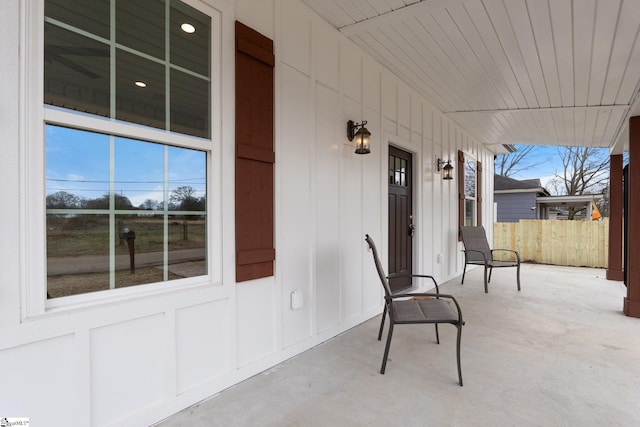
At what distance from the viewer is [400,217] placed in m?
4.40

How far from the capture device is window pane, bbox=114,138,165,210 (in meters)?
1.71

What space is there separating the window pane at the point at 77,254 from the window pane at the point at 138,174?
164 millimetres

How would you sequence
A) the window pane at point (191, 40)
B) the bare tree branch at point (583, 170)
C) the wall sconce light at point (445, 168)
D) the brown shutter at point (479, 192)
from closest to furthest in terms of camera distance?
1. the window pane at point (191, 40)
2. the wall sconce light at point (445, 168)
3. the brown shutter at point (479, 192)
4. the bare tree branch at point (583, 170)

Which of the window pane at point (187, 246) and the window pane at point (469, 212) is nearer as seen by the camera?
the window pane at point (187, 246)

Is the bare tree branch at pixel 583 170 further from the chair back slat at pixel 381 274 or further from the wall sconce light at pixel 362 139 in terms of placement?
the chair back slat at pixel 381 274

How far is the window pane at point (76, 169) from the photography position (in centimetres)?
149

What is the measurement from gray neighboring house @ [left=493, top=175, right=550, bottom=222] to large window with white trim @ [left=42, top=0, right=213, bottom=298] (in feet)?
40.6

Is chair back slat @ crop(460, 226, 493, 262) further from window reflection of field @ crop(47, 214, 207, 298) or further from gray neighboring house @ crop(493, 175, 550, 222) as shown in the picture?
gray neighboring house @ crop(493, 175, 550, 222)

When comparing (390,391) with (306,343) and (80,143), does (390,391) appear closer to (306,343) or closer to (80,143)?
(306,343)

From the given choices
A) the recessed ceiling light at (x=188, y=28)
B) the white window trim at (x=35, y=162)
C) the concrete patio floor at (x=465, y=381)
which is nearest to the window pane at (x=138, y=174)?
the white window trim at (x=35, y=162)

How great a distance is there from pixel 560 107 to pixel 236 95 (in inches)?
200

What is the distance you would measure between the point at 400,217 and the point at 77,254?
3.69 m

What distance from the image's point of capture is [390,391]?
2084 millimetres

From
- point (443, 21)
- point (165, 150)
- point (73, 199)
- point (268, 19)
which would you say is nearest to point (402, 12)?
point (443, 21)
